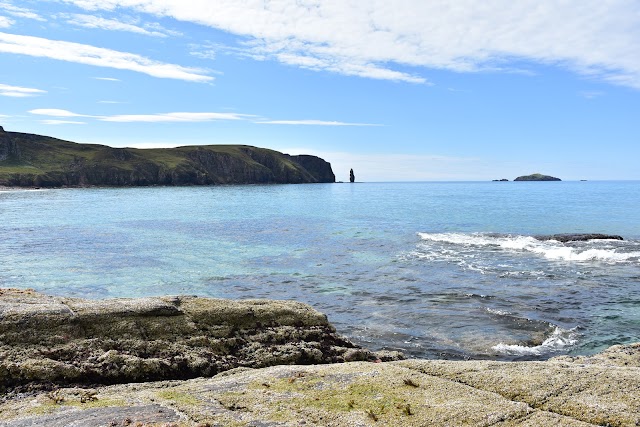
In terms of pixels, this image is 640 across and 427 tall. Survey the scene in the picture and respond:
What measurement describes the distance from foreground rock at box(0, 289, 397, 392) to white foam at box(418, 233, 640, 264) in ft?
113

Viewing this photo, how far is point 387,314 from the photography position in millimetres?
24984

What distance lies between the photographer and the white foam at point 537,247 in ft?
138

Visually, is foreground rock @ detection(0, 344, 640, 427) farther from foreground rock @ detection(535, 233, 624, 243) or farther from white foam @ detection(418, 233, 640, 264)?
foreground rock @ detection(535, 233, 624, 243)

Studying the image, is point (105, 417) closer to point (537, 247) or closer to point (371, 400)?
point (371, 400)

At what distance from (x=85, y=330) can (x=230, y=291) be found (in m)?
17.0

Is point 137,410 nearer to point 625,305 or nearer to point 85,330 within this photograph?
point 85,330

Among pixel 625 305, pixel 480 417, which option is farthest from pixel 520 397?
pixel 625 305

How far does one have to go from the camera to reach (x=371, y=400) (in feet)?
31.1

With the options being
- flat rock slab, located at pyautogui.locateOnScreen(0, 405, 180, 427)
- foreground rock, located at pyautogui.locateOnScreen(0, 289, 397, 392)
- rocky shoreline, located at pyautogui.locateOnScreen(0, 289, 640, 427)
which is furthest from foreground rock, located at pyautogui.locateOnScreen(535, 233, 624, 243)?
flat rock slab, located at pyautogui.locateOnScreen(0, 405, 180, 427)

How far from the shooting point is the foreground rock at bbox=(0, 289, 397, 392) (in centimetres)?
1228

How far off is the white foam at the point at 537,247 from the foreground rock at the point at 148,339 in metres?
34.3

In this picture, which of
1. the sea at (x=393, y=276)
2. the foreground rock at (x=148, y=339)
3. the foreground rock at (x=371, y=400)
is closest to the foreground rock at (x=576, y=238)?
the sea at (x=393, y=276)

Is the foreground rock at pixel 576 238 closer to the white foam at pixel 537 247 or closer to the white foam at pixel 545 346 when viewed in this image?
the white foam at pixel 537 247

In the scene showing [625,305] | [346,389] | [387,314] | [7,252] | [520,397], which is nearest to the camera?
[520,397]
